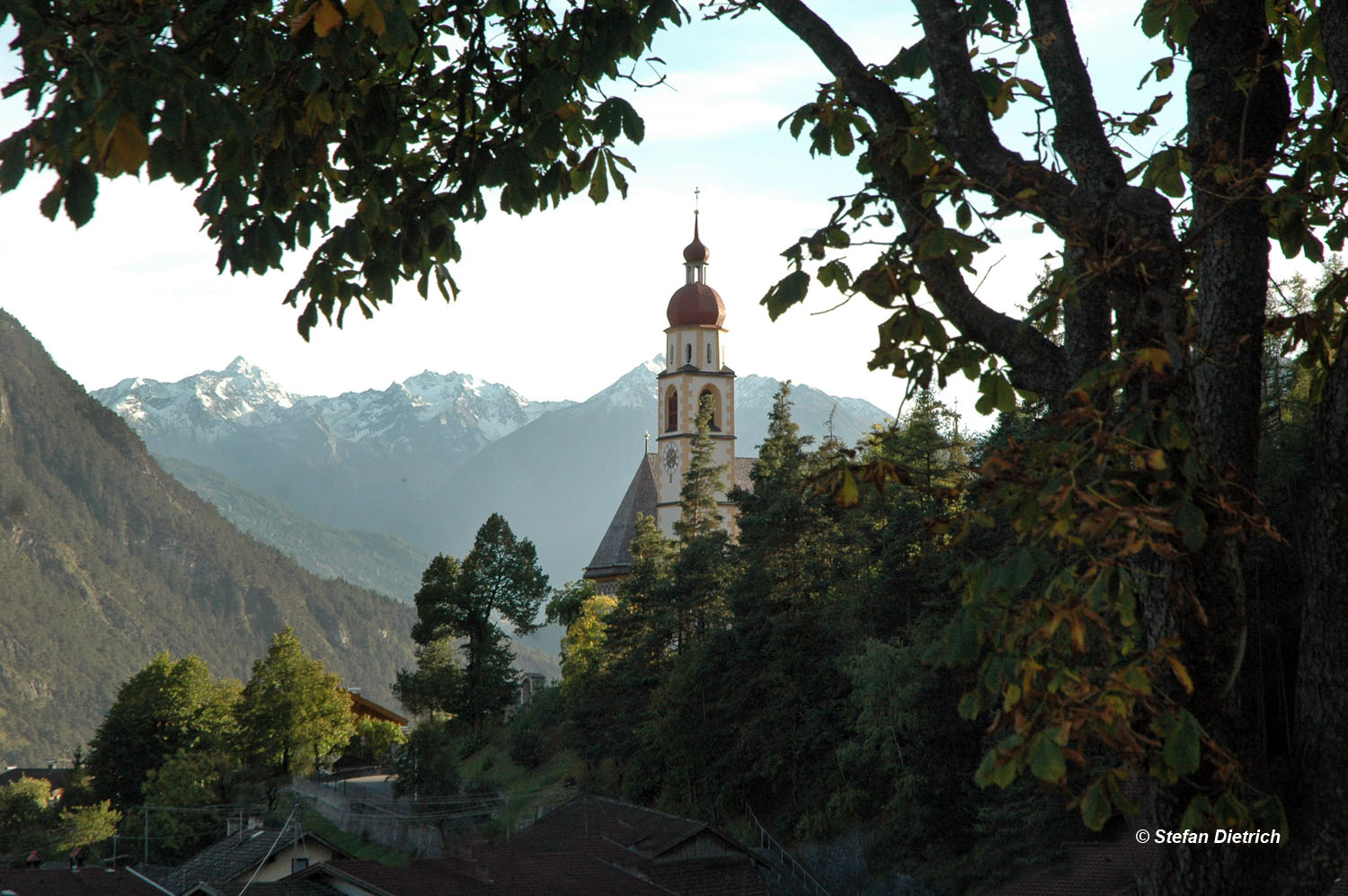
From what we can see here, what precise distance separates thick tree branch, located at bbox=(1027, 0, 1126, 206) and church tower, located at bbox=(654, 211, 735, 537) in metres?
67.5

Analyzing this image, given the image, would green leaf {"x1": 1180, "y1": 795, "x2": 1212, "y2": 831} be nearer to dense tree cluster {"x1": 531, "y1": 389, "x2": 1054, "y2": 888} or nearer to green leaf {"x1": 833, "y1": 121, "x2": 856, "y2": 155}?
green leaf {"x1": 833, "y1": 121, "x2": 856, "y2": 155}

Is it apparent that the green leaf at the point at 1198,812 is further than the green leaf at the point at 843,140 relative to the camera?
No

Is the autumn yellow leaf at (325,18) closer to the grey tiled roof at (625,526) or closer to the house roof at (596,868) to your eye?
the house roof at (596,868)

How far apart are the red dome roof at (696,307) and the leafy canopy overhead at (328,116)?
70052mm

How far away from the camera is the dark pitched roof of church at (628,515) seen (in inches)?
2849

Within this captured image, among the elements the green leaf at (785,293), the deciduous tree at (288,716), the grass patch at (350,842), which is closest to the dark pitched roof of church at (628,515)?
the deciduous tree at (288,716)

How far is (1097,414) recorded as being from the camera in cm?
360

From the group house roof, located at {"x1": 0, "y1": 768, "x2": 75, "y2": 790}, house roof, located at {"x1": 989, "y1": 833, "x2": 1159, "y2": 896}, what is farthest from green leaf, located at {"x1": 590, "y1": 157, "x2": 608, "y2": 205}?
house roof, located at {"x1": 0, "y1": 768, "x2": 75, "y2": 790}

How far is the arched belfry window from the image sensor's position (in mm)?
74312

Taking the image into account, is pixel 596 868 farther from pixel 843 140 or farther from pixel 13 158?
pixel 13 158

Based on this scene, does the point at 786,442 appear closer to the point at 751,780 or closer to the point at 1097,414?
the point at 751,780

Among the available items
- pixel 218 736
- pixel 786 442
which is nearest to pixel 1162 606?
pixel 786 442

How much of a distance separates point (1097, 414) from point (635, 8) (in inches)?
110

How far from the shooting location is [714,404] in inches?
2948
